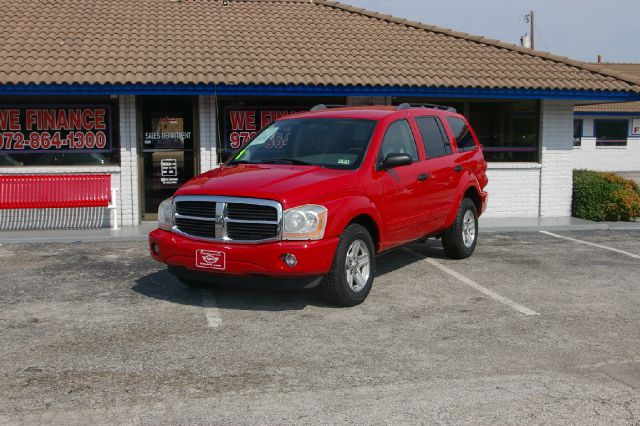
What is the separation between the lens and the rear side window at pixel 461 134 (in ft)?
31.5

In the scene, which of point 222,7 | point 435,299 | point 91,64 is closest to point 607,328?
point 435,299

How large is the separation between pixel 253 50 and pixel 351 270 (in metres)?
8.63

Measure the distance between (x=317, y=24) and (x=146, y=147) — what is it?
5465 mm

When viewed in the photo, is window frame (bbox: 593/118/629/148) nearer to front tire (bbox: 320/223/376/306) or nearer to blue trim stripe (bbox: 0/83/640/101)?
blue trim stripe (bbox: 0/83/640/101)

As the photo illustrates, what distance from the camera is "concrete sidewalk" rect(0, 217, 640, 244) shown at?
11.5 meters

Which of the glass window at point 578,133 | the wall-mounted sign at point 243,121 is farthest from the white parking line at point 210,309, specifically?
the glass window at point 578,133

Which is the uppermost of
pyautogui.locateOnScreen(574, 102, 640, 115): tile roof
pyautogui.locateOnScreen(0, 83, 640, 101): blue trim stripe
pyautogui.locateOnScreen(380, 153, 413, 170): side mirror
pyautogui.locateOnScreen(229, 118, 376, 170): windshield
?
pyautogui.locateOnScreen(574, 102, 640, 115): tile roof

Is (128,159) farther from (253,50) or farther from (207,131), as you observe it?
(253,50)

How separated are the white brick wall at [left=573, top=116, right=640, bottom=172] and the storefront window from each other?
25723mm

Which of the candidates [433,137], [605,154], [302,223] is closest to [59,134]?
[433,137]

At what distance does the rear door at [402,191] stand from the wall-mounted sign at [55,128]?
726 cm

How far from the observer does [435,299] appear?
7.44 meters

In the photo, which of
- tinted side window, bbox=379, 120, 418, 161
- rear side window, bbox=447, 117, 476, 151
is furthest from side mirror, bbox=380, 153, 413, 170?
rear side window, bbox=447, 117, 476, 151

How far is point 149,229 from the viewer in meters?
12.6
